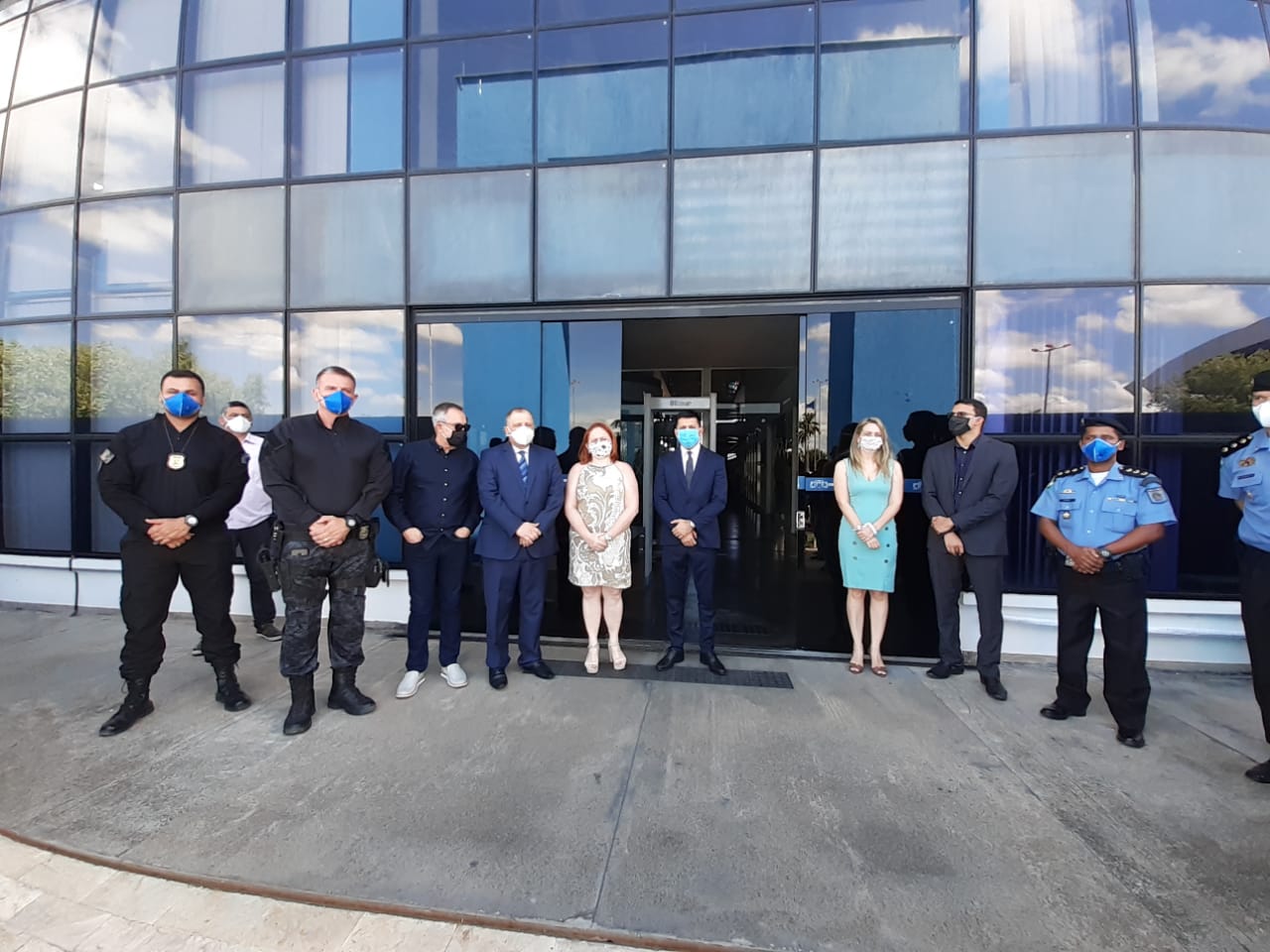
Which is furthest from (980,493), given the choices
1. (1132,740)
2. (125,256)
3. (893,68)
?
(125,256)

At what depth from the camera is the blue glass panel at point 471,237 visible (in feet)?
17.2

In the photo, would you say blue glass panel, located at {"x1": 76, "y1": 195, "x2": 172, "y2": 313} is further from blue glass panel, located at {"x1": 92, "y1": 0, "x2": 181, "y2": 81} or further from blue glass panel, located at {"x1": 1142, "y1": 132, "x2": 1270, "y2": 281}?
blue glass panel, located at {"x1": 1142, "y1": 132, "x2": 1270, "y2": 281}

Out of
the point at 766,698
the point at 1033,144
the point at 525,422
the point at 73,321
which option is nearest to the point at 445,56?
the point at 525,422

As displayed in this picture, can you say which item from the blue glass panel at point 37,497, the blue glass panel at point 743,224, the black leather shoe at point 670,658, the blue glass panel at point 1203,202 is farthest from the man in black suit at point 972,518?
the blue glass panel at point 37,497

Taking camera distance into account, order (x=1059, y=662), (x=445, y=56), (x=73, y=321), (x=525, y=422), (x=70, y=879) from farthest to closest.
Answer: (x=73, y=321)
(x=445, y=56)
(x=525, y=422)
(x=1059, y=662)
(x=70, y=879)

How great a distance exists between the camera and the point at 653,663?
4.57 metres

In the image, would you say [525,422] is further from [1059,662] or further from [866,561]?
[1059,662]

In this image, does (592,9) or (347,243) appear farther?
(347,243)

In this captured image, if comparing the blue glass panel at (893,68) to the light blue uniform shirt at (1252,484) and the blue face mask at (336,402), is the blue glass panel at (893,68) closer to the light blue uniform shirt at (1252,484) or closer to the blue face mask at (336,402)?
the light blue uniform shirt at (1252,484)

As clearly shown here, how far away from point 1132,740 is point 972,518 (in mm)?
1500

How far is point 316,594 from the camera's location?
346 cm

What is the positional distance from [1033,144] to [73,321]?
30.3 feet

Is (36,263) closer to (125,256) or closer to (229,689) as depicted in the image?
(125,256)

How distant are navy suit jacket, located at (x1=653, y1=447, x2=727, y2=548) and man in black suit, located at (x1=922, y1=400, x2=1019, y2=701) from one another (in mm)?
1520
